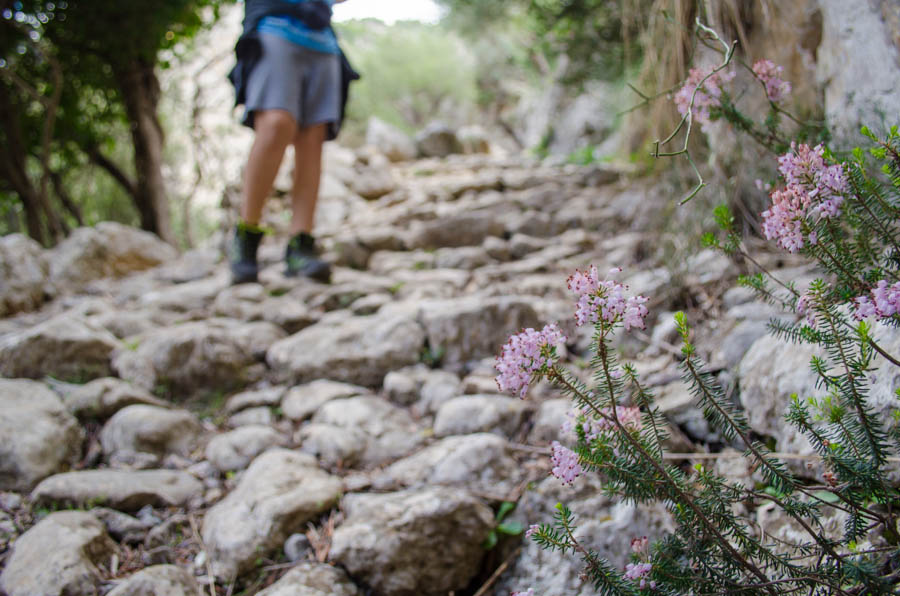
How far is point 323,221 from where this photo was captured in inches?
219

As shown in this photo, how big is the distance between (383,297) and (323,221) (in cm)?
294

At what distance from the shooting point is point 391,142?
448 inches

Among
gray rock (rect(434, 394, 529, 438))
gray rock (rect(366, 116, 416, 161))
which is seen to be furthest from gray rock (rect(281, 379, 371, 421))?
gray rock (rect(366, 116, 416, 161))

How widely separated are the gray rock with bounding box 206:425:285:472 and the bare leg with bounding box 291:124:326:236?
1697 millimetres

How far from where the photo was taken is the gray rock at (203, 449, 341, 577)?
132 cm

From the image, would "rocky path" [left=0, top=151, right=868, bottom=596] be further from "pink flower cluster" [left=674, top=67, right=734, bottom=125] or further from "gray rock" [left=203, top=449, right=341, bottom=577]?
"pink flower cluster" [left=674, top=67, right=734, bottom=125]

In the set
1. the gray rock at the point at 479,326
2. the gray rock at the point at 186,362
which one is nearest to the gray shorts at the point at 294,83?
the gray rock at the point at 186,362

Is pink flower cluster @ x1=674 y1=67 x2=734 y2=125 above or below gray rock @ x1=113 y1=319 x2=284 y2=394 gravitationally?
above

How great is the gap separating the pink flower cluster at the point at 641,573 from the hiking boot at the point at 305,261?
8.71 feet

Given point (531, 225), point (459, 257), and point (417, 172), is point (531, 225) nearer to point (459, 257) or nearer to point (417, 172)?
point (459, 257)

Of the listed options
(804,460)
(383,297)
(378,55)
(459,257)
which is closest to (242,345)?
(383,297)

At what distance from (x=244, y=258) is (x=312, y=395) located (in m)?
1.48

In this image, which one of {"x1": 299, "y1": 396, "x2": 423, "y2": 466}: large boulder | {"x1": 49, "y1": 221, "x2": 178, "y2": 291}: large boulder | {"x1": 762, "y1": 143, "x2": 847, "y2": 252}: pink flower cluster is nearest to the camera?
{"x1": 762, "y1": 143, "x2": 847, "y2": 252}: pink flower cluster

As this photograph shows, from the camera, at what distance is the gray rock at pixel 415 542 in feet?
3.99
